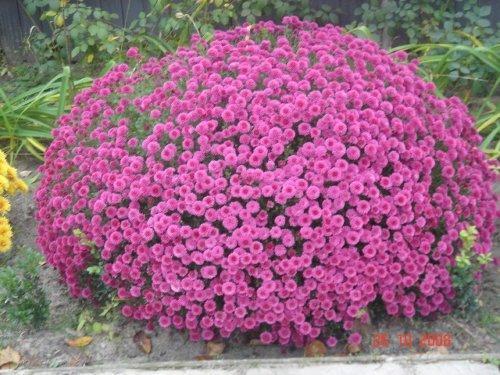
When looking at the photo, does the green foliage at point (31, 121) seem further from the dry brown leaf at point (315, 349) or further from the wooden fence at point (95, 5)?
the dry brown leaf at point (315, 349)

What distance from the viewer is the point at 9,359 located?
2.96 m

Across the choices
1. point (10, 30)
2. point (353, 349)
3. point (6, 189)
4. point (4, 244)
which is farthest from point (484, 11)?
point (10, 30)

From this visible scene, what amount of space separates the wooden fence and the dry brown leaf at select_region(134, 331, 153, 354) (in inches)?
133

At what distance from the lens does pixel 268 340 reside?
2779 mm

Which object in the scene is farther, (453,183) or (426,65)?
(426,65)

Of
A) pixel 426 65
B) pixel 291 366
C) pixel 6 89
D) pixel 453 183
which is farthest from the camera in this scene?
pixel 6 89

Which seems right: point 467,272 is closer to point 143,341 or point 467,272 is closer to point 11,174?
point 143,341

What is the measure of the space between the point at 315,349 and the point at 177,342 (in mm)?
578

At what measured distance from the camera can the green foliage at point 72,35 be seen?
5.38 meters

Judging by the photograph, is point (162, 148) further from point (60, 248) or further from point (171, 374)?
point (171, 374)

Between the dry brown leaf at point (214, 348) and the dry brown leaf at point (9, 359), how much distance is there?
766 mm

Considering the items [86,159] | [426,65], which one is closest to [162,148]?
[86,159]

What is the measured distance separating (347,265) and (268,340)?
418mm
